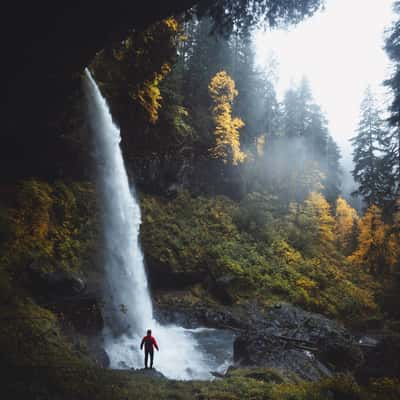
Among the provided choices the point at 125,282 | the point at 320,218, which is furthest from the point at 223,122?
the point at 125,282

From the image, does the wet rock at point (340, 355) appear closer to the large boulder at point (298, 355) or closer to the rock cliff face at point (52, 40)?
the large boulder at point (298, 355)

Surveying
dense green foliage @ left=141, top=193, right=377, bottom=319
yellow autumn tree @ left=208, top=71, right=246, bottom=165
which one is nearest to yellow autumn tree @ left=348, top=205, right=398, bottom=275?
dense green foliage @ left=141, top=193, right=377, bottom=319

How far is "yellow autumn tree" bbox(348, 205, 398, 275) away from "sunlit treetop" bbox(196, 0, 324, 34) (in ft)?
76.2

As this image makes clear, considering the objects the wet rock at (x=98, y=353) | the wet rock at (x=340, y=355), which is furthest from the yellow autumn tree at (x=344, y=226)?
the wet rock at (x=98, y=353)

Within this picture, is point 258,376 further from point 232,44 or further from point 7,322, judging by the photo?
point 232,44

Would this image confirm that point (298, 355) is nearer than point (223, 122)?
Yes

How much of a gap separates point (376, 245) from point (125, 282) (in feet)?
70.3

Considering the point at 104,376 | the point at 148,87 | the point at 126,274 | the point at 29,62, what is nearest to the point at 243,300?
the point at 126,274

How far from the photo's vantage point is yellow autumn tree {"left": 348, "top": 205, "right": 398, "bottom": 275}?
25.4 metres

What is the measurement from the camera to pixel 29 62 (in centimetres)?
610

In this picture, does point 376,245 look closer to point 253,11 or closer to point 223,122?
point 223,122

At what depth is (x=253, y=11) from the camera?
6.74m

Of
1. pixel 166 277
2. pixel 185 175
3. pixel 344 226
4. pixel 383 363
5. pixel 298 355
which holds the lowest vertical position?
pixel 383 363

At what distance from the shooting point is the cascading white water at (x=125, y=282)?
12.2 metres
